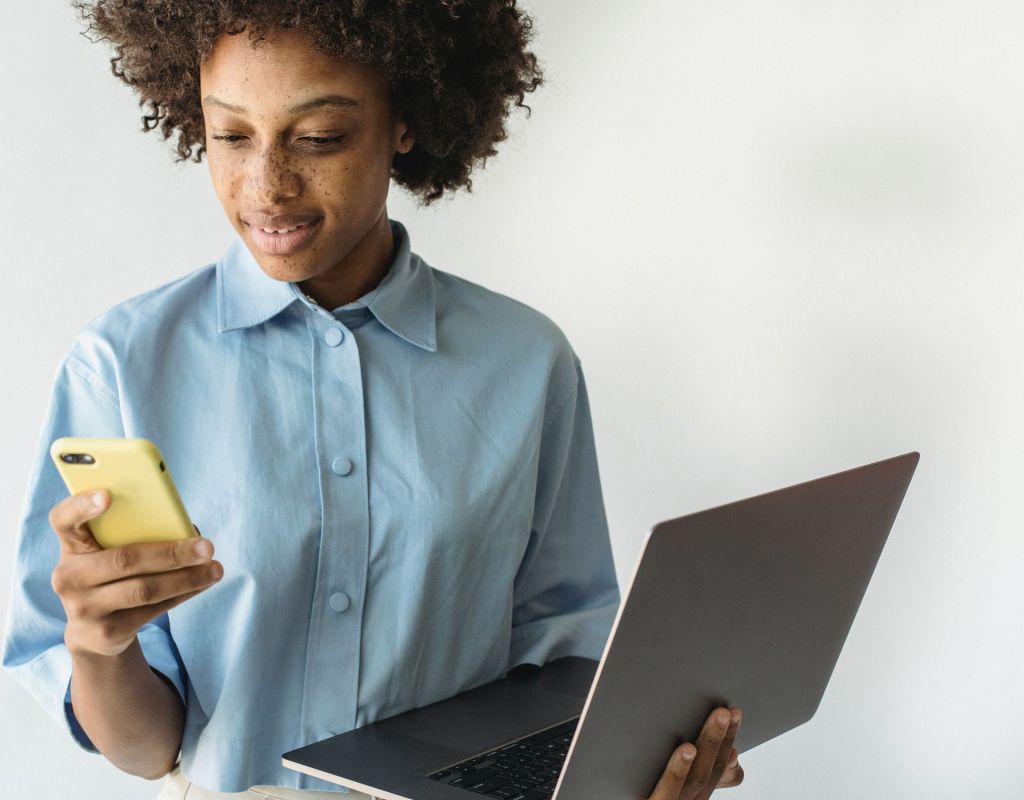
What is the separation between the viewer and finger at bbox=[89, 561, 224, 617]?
0.87 meters

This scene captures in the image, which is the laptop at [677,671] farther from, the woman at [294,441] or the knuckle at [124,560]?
the knuckle at [124,560]

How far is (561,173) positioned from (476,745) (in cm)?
94

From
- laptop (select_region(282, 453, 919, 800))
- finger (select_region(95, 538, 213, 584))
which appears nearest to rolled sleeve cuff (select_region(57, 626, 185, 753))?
laptop (select_region(282, 453, 919, 800))

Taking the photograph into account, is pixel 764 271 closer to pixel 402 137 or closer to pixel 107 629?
pixel 402 137

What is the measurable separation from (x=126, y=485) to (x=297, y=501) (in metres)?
0.28

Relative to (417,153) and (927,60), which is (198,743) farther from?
(927,60)

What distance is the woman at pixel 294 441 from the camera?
3.59 ft

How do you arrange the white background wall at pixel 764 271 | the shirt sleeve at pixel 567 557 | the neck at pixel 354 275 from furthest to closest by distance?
1. the white background wall at pixel 764 271
2. the shirt sleeve at pixel 567 557
3. the neck at pixel 354 275

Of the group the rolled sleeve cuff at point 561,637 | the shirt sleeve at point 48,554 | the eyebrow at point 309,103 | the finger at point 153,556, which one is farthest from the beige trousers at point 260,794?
the eyebrow at point 309,103

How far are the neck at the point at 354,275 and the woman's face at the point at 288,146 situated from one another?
0.07m

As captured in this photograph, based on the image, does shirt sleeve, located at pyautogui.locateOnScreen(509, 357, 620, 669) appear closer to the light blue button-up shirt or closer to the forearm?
the light blue button-up shirt

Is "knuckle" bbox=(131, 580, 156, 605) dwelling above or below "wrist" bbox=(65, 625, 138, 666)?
above

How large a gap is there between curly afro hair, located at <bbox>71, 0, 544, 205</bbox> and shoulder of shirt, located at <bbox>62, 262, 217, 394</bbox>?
0.74 ft

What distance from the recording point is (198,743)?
113 centimetres
